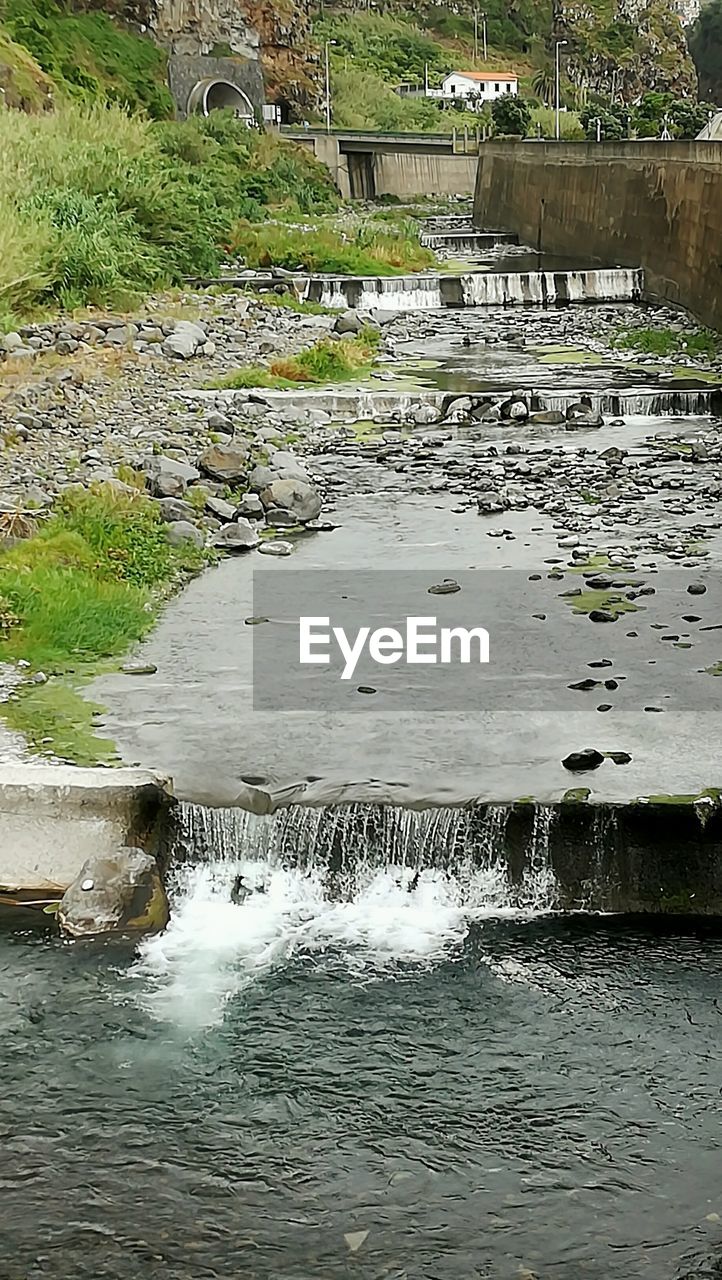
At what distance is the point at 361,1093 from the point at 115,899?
158 centimetres

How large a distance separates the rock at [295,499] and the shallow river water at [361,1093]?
5.77m

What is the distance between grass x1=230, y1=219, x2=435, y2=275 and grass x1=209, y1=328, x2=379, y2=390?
9.77 meters

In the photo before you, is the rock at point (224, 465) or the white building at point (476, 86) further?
the white building at point (476, 86)

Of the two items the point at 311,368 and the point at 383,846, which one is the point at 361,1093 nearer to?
the point at 383,846

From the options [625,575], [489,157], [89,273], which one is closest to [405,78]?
[489,157]

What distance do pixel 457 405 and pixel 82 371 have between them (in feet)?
13.4

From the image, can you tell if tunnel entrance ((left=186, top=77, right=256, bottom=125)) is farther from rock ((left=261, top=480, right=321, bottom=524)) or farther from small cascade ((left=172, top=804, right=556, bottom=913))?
small cascade ((left=172, top=804, right=556, bottom=913))

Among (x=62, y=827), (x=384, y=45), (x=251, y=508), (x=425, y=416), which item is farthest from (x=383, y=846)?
(x=384, y=45)

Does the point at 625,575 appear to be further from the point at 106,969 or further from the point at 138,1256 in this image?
the point at 138,1256

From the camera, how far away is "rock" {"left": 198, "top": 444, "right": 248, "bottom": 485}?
41.3 feet

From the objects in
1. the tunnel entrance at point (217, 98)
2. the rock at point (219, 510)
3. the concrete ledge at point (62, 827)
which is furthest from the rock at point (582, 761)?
the tunnel entrance at point (217, 98)

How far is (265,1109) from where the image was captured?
5.23 metres

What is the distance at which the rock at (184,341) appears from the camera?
18938 mm

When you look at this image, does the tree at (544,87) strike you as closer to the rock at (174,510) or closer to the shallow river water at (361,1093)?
the rock at (174,510)
